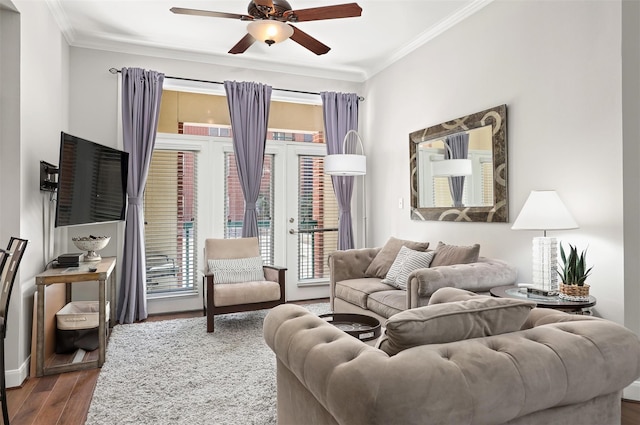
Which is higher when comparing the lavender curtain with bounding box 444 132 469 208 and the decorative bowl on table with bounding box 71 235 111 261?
the lavender curtain with bounding box 444 132 469 208

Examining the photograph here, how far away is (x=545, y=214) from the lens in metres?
2.67

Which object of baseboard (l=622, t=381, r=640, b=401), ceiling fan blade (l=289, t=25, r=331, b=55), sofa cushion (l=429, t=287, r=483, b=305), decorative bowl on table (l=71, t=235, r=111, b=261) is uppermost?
ceiling fan blade (l=289, t=25, r=331, b=55)

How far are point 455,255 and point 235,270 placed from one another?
2237 millimetres

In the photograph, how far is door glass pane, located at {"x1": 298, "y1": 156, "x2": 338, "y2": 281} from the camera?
540 cm

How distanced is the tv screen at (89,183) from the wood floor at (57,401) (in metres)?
1.16

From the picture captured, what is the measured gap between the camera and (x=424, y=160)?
4430 millimetres

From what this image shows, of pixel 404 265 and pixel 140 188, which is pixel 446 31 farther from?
pixel 140 188

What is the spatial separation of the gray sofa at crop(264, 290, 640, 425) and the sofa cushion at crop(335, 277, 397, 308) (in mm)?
2170

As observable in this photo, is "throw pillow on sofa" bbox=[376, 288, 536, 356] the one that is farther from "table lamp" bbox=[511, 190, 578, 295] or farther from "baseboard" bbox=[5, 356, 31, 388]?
"baseboard" bbox=[5, 356, 31, 388]

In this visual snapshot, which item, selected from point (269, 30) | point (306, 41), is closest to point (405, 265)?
point (306, 41)

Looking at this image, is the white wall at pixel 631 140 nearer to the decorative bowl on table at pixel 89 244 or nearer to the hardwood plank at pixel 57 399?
the hardwood plank at pixel 57 399

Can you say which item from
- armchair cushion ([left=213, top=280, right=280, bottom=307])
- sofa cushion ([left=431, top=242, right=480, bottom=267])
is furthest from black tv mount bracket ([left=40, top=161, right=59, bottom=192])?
sofa cushion ([left=431, top=242, right=480, bottom=267])

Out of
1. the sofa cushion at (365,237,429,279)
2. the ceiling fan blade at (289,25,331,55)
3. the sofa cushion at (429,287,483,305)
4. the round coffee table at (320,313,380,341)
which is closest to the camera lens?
the sofa cushion at (429,287,483,305)

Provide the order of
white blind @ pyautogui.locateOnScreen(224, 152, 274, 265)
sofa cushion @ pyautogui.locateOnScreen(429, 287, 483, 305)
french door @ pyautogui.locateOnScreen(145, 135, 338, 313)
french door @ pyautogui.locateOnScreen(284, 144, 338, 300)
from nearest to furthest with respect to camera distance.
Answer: sofa cushion @ pyautogui.locateOnScreen(429, 287, 483, 305)
french door @ pyautogui.locateOnScreen(145, 135, 338, 313)
white blind @ pyautogui.locateOnScreen(224, 152, 274, 265)
french door @ pyautogui.locateOnScreen(284, 144, 338, 300)
